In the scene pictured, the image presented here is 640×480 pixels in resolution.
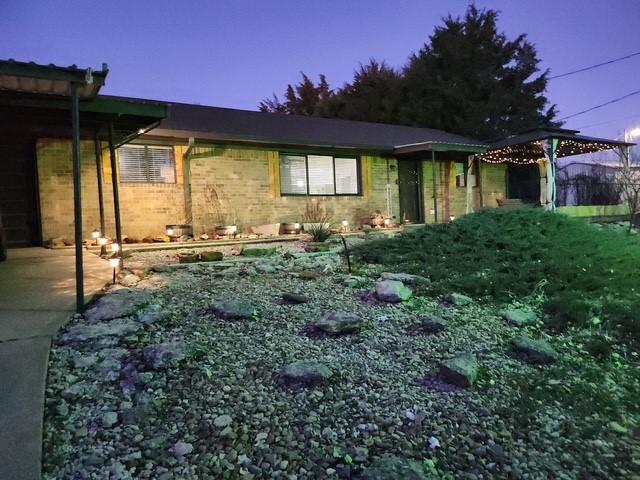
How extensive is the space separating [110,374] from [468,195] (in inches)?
521

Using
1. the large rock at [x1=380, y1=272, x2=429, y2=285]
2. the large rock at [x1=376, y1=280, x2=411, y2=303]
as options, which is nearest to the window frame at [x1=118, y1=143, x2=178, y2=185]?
the large rock at [x1=380, y1=272, x2=429, y2=285]

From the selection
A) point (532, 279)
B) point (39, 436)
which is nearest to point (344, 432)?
point (39, 436)

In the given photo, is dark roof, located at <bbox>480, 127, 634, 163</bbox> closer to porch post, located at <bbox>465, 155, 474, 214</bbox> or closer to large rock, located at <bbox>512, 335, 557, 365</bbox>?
porch post, located at <bbox>465, 155, 474, 214</bbox>

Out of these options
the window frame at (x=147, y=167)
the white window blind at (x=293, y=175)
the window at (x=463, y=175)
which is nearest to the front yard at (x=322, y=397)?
the window frame at (x=147, y=167)

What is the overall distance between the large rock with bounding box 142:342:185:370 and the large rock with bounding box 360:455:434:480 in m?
1.33

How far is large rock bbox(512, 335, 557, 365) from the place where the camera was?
9.54ft

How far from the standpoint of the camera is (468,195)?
14.2m

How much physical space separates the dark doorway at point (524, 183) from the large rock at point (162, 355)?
16.2 metres

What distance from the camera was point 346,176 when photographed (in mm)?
12547

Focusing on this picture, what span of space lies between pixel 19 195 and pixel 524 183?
16.3 metres

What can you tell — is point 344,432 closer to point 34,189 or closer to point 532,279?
point 532,279

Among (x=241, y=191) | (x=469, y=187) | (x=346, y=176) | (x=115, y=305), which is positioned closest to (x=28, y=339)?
(x=115, y=305)

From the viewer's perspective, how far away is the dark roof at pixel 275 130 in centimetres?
979

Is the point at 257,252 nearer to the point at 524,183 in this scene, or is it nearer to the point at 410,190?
the point at 410,190
